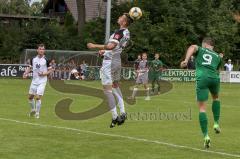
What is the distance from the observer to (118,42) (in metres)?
13.5

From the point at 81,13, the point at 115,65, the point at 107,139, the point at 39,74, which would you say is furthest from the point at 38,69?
the point at 81,13

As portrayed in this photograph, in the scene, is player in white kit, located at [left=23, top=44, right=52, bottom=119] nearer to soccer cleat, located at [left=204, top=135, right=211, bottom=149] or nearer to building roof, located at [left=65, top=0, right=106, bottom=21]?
soccer cleat, located at [left=204, top=135, right=211, bottom=149]

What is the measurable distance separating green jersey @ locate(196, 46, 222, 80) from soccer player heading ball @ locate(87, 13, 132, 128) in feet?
6.98

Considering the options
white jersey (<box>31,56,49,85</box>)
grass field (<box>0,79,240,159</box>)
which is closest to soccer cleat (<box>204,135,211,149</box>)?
grass field (<box>0,79,240,159</box>)

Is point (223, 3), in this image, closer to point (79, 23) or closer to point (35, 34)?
point (79, 23)

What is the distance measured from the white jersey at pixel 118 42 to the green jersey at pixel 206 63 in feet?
7.00

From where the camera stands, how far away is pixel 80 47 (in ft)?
196

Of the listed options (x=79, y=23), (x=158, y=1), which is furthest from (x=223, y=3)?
Result: (x=79, y=23)

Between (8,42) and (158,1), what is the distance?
15219mm

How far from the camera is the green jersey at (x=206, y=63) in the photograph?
476 inches

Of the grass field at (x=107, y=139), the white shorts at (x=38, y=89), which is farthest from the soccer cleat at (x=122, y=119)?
the white shorts at (x=38, y=89)

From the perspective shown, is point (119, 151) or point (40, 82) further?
point (40, 82)

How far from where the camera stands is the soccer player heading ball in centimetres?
1362

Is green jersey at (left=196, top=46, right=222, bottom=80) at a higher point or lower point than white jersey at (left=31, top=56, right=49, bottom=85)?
higher
